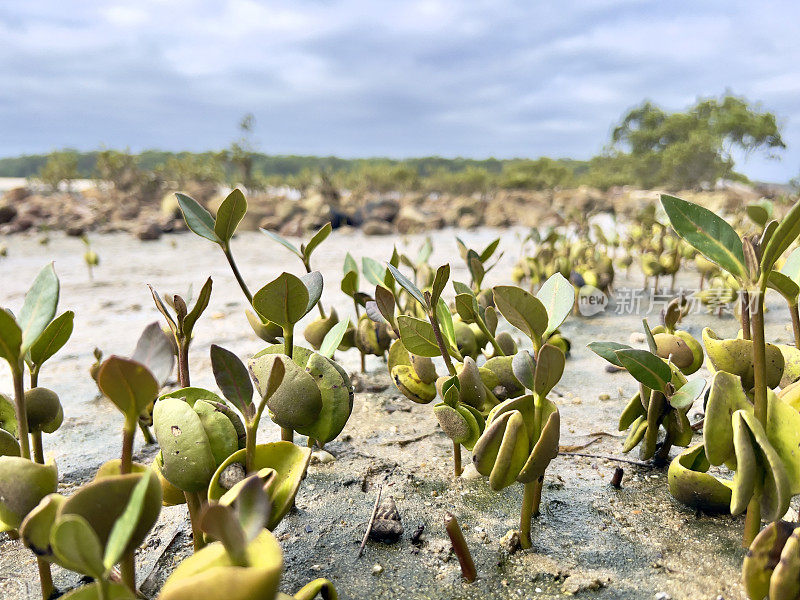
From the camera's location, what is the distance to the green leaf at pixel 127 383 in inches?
23.9

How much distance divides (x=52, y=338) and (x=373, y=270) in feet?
2.84

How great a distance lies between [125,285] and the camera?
449cm

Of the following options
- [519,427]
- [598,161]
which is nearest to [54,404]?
[519,427]

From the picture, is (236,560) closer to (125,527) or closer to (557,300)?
(125,527)

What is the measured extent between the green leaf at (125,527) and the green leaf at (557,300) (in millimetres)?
654

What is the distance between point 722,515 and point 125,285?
4.43 meters

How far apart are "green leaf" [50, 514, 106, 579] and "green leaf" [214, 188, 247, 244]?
2.04 ft

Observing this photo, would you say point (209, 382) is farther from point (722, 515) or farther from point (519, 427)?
point (722, 515)

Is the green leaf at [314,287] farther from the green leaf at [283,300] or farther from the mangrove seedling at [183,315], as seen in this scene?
the mangrove seedling at [183,315]

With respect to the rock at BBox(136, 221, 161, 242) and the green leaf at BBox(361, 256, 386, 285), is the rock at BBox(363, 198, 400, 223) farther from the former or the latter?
the green leaf at BBox(361, 256, 386, 285)

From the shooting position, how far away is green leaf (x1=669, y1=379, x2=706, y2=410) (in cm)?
100

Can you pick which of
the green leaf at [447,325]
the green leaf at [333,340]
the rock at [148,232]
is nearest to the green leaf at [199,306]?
the green leaf at [333,340]

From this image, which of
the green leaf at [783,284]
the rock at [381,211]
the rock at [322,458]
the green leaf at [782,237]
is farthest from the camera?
the rock at [381,211]

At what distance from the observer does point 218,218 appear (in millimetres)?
1091
